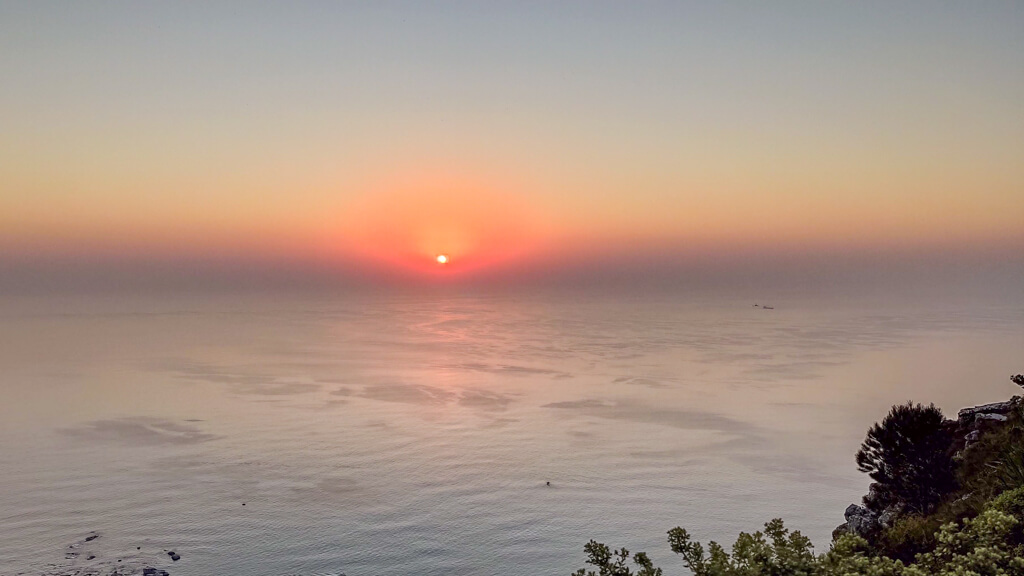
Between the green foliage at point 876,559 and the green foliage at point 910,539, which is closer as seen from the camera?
the green foliage at point 876,559

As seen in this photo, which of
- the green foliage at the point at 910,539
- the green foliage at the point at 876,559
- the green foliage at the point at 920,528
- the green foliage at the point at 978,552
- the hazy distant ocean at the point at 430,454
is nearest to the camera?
the green foliage at the point at 978,552

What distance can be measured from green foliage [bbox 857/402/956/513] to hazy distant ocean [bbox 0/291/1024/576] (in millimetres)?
12461

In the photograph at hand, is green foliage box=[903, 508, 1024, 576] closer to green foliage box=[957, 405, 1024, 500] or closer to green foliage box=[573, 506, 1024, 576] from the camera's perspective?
green foliage box=[573, 506, 1024, 576]

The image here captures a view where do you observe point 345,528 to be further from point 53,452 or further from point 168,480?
point 53,452

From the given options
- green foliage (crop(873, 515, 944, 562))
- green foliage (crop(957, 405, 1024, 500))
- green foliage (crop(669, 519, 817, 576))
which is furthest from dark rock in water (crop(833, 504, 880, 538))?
green foliage (crop(669, 519, 817, 576))

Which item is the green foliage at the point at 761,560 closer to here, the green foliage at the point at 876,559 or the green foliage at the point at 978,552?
the green foliage at the point at 876,559

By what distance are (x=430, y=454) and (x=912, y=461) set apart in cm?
4070

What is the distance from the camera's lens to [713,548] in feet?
44.4

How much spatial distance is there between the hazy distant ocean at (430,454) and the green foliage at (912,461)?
12461mm

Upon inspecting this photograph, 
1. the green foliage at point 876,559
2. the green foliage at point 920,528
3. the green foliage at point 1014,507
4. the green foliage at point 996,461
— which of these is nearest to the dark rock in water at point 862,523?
the green foliage at point 920,528

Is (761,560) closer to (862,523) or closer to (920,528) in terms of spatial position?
(920,528)

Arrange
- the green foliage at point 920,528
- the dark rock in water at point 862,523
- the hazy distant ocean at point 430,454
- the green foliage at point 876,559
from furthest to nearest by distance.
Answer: the hazy distant ocean at point 430,454, the dark rock in water at point 862,523, the green foliage at point 920,528, the green foliage at point 876,559

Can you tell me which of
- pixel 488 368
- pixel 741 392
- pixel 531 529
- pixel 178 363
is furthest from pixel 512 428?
pixel 178 363

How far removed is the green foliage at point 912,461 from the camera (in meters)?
29.3
